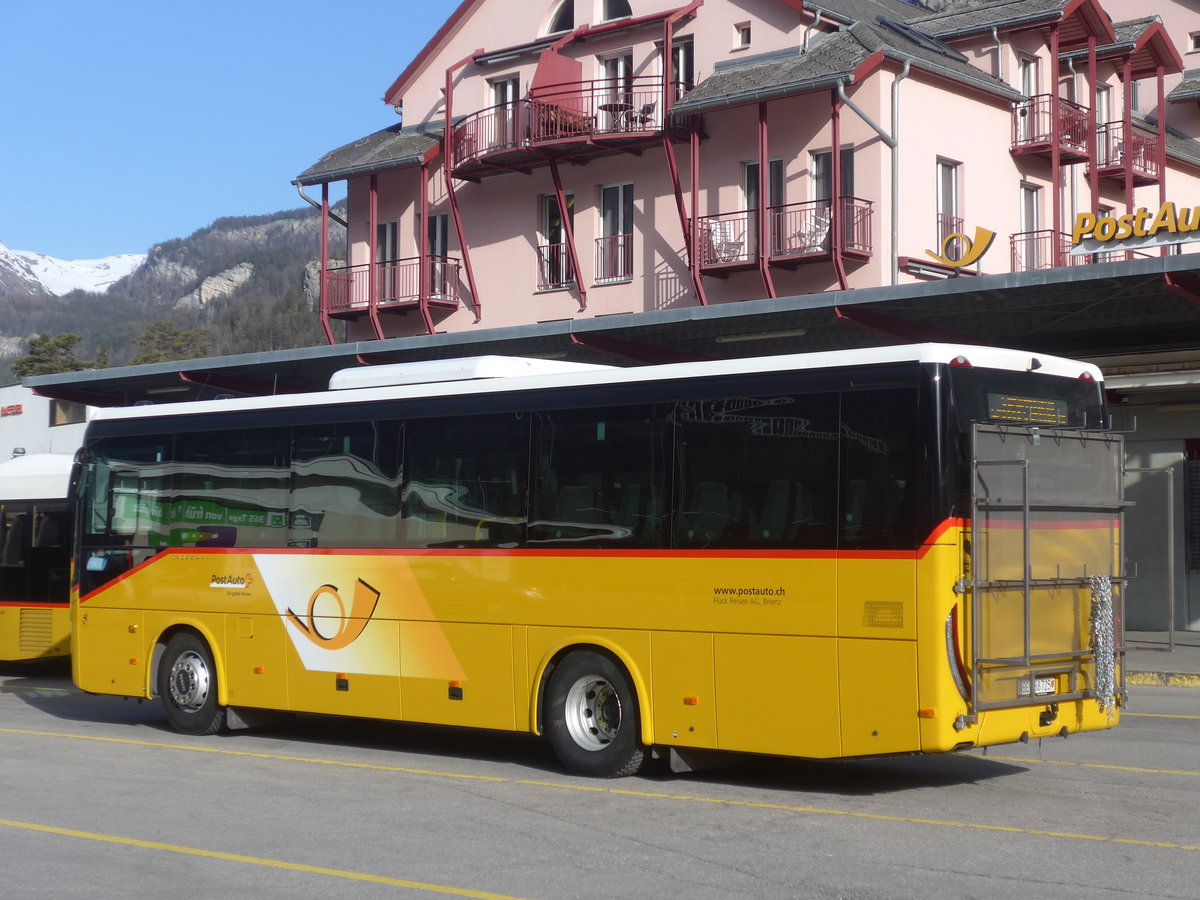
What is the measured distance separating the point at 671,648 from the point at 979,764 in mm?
2877

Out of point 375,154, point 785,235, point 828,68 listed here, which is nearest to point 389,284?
point 375,154

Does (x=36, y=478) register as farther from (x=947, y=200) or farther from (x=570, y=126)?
(x=947, y=200)

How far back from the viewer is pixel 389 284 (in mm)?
36906

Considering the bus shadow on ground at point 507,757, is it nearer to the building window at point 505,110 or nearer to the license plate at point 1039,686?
the license plate at point 1039,686

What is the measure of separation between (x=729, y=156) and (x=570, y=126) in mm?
3916

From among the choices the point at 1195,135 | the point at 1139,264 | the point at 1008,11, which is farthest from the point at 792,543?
the point at 1195,135

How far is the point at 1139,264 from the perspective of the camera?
55.3ft

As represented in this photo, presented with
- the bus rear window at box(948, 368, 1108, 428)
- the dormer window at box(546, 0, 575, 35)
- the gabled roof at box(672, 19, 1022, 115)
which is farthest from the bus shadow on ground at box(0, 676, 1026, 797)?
the dormer window at box(546, 0, 575, 35)

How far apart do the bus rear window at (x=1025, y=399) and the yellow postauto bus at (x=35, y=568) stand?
1500 centimetres

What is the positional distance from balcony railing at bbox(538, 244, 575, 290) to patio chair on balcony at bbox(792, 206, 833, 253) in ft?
21.1

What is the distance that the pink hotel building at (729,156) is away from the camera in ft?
95.8

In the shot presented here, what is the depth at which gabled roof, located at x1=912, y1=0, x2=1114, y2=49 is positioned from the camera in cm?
3250

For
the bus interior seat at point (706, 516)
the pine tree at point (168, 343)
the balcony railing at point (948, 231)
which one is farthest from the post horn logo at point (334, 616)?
the pine tree at point (168, 343)

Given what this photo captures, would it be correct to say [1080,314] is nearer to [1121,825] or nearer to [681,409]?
[681,409]
